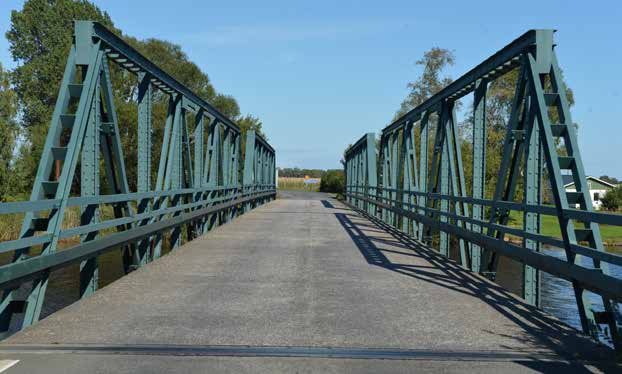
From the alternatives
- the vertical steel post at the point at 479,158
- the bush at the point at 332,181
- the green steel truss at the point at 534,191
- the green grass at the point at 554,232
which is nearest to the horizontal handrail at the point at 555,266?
the green steel truss at the point at 534,191

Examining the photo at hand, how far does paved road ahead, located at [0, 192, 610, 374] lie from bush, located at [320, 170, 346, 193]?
82665 mm

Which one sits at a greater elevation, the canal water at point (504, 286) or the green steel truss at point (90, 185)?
the green steel truss at point (90, 185)

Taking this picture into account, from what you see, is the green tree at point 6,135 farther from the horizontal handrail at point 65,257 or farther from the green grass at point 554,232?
the green grass at point 554,232

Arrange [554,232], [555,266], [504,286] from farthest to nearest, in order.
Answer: [554,232] → [504,286] → [555,266]

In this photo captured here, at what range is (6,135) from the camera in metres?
32.6

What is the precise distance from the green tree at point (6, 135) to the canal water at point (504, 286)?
45.1 feet

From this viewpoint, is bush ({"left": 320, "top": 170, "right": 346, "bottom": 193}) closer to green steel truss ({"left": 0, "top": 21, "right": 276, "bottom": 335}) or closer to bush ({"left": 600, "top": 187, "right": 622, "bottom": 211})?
bush ({"left": 600, "top": 187, "right": 622, "bottom": 211})

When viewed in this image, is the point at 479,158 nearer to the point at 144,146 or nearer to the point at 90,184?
the point at 144,146

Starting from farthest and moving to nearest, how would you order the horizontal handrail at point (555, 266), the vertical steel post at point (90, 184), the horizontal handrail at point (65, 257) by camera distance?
the vertical steel post at point (90, 184), the horizontal handrail at point (65, 257), the horizontal handrail at point (555, 266)

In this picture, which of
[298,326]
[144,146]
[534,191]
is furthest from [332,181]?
[298,326]

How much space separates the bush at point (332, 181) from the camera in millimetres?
95550

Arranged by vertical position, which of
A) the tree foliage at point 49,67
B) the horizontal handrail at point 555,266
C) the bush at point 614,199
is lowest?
the bush at point 614,199

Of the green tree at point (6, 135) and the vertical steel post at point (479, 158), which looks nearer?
the vertical steel post at point (479, 158)

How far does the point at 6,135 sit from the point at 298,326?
3042 centimetres
